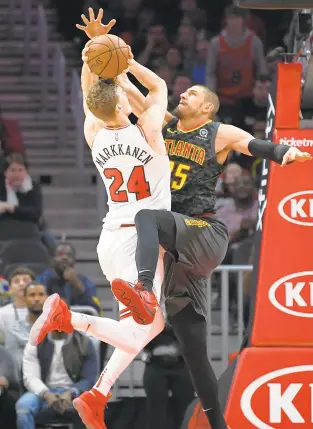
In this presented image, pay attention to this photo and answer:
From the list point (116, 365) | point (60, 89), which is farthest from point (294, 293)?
point (60, 89)

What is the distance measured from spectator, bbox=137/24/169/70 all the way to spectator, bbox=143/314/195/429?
15.7ft

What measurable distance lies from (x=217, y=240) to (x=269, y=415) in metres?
1.20

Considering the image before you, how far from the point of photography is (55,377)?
929 cm

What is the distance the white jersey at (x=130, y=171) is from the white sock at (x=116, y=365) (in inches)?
22.4

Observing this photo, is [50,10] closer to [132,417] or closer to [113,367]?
[132,417]

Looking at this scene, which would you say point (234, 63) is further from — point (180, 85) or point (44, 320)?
point (44, 320)

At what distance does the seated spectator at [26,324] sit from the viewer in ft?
31.2

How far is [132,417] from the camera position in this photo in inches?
370

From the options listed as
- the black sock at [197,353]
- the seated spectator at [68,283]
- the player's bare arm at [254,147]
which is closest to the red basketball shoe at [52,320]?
the black sock at [197,353]

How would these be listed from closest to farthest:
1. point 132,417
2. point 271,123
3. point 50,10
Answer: point 271,123
point 132,417
point 50,10

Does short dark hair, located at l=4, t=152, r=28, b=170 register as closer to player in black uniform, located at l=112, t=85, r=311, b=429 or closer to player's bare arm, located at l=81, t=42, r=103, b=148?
player in black uniform, located at l=112, t=85, r=311, b=429

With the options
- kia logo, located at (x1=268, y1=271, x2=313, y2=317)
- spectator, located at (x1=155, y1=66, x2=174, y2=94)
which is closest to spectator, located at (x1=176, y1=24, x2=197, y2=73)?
spectator, located at (x1=155, y1=66, x2=174, y2=94)

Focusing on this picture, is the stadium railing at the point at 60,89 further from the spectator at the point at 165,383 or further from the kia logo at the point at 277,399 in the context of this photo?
the kia logo at the point at 277,399

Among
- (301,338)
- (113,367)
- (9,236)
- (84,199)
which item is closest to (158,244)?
(113,367)
